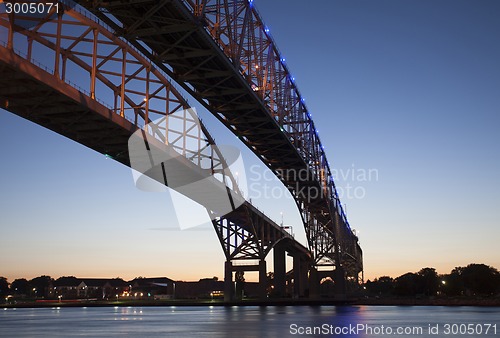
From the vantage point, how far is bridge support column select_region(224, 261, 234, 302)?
264 ft

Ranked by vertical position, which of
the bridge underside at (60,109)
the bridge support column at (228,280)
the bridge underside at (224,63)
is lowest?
the bridge support column at (228,280)

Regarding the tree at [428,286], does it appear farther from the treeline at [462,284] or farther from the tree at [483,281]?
the tree at [483,281]

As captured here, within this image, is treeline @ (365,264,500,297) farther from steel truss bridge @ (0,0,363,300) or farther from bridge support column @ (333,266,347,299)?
steel truss bridge @ (0,0,363,300)

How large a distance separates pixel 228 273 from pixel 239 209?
949cm

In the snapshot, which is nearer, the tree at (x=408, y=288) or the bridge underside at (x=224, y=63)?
the bridge underside at (x=224, y=63)

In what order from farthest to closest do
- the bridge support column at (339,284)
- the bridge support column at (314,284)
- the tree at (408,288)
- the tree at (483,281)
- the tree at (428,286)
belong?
the tree at (428,286), the tree at (408,288), the tree at (483,281), the bridge support column at (314,284), the bridge support column at (339,284)

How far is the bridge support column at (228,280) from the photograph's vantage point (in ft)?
264

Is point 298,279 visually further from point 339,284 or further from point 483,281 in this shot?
point 483,281

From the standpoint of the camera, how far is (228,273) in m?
80.6

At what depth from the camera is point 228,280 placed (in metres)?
81.0

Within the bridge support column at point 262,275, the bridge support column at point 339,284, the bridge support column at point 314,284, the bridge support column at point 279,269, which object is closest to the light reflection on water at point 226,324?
the bridge support column at point 262,275

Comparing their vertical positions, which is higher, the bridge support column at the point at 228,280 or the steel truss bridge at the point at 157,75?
the steel truss bridge at the point at 157,75

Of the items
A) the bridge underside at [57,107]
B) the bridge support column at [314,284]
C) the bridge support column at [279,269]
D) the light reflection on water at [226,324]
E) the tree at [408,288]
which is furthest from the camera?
the tree at [408,288]

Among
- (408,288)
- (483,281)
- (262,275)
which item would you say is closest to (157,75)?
(262,275)
